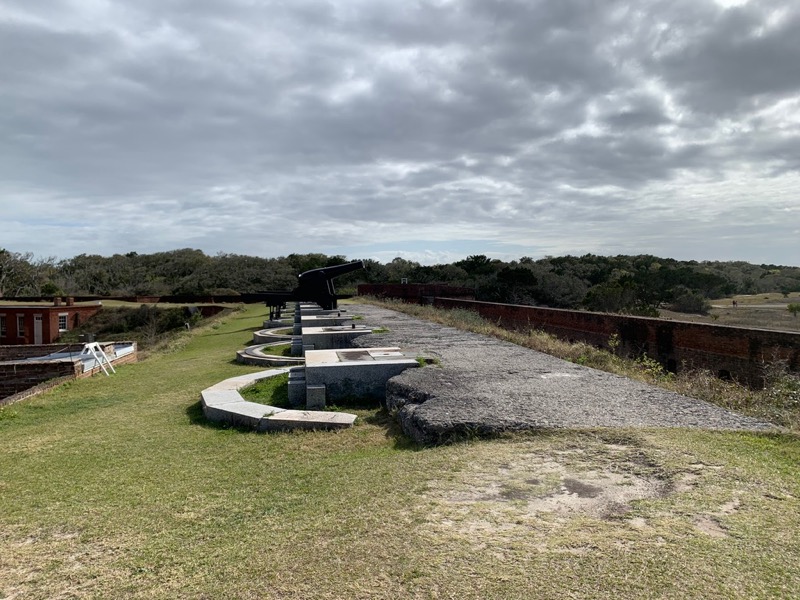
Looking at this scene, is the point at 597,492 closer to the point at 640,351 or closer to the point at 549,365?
the point at 549,365

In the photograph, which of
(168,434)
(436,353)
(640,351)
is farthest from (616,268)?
(168,434)

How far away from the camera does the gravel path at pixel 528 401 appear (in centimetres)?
418

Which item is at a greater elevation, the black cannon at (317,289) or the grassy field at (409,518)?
the black cannon at (317,289)

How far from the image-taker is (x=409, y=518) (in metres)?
2.69

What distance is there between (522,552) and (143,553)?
Answer: 178 centimetres

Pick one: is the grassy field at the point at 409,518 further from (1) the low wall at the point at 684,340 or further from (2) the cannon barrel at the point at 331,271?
(2) the cannon barrel at the point at 331,271

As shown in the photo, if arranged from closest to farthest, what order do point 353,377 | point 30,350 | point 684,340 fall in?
point 353,377
point 684,340
point 30,350

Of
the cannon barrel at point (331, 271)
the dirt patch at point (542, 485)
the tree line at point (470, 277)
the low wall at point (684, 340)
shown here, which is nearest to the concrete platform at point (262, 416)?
the dirt patch at point (542, 485)

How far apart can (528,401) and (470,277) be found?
36846mm

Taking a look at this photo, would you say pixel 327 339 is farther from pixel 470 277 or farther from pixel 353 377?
pixel 470 277

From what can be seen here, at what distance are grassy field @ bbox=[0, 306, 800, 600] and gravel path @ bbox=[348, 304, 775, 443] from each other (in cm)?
25

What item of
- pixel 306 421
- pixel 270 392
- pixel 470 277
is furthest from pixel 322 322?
pixel 470 277

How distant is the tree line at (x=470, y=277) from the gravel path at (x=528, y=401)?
57.3 ft

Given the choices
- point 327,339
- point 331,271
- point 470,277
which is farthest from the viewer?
point 470,277
